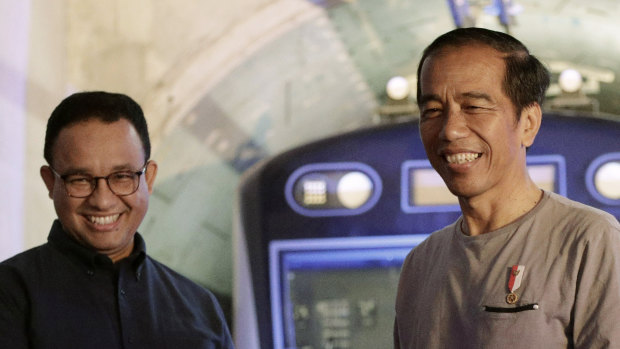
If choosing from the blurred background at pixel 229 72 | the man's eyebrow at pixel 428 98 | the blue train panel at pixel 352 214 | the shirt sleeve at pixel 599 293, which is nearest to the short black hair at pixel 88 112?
the man's eyebrow at pixel 428 98

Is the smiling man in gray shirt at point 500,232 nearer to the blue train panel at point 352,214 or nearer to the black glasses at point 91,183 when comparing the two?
the black glasses at point 91,183

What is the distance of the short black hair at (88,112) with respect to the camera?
1531 millimetres

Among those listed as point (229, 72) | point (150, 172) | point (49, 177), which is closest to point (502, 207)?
point (150, 172)

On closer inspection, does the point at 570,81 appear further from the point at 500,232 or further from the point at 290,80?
the point at 500,232

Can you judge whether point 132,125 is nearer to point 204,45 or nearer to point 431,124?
point 431,124

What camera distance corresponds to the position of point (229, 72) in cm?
385

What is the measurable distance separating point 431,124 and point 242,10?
8.08 feet

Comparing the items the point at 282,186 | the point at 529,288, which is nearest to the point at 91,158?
the point at 529,288

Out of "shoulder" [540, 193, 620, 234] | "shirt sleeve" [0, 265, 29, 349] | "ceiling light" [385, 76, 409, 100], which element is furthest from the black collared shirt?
"ceiling light" [385, 76, 409, 100]

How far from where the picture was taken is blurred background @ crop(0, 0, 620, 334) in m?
3.29

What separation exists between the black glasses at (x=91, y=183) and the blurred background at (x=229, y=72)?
1.65m

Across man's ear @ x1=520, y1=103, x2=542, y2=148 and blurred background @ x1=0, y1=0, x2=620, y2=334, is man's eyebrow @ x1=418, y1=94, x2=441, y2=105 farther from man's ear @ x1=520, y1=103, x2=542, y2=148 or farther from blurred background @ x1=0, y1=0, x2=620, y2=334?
blurred background @ x1=0, y1=0, x2=620, y2=334

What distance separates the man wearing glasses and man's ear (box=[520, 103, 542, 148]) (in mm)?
644

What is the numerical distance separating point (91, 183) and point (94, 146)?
0.21 ft
